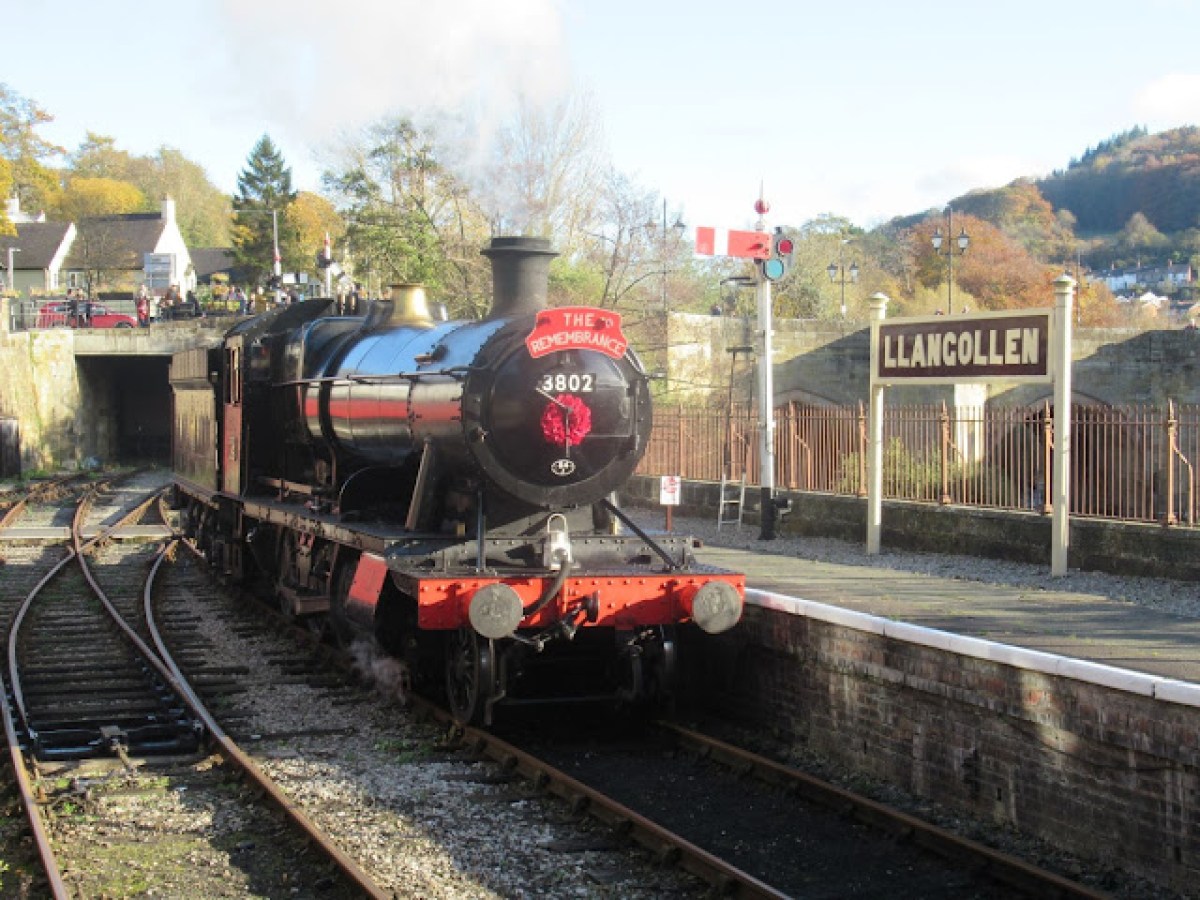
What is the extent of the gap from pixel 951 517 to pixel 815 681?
6620 millimetres

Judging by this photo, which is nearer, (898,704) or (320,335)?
(898,704)

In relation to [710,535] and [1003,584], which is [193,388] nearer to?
[710,535]

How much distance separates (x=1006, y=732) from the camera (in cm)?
688

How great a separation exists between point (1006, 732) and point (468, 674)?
3.49 metres

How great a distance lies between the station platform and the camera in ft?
26.6

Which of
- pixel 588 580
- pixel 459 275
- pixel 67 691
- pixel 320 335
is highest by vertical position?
pixel 459 275

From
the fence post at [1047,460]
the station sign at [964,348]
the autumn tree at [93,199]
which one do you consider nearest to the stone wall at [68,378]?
the station sign at [964,348]

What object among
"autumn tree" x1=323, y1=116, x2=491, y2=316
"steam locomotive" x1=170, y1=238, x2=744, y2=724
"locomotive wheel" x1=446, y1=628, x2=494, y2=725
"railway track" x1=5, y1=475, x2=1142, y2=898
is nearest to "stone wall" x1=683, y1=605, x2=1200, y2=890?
"railway track" x1=5, y1=475, x2=1142, y2=898

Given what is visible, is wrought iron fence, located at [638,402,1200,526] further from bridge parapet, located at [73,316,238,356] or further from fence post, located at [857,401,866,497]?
bridge parapet, located at [73,316,238,356]

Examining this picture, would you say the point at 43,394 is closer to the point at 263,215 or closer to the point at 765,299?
the point at 765,299

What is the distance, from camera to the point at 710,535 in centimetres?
1731

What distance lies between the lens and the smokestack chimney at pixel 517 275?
9.09 m

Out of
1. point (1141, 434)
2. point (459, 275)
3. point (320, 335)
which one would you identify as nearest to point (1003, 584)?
point (1141, 434)

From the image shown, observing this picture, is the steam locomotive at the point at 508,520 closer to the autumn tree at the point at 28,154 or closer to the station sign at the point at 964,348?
the station sign at the point at 964,348
